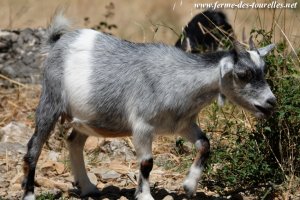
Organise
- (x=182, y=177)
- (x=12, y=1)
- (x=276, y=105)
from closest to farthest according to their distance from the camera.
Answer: (x=276, y=105), (x=182, y=177), (x=12, y=1)

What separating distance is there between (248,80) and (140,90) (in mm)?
810

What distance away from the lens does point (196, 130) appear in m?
5.90

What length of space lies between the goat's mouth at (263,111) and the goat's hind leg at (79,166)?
Result: 5.05 ft

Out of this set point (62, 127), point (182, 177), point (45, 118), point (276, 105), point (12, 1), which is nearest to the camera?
point (276, 105)

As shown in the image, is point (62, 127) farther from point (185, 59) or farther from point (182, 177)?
point (185, 59)

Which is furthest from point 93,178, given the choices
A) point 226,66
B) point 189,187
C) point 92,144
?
point 226,66

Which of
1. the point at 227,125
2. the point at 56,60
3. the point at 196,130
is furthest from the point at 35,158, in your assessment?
the point at 227,125

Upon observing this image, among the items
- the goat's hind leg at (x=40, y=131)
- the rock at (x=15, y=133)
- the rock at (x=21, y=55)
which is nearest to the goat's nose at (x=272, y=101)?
the goat's hind leg at (x=40, y=131)

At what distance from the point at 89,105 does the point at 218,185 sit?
1243 millimetres

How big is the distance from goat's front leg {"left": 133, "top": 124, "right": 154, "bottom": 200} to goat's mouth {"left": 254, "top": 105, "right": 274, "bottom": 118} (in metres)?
0.81

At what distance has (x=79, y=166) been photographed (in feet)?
20.9

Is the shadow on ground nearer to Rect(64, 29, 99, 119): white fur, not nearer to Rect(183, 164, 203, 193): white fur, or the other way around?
Rect(183, 164, 203, 193): white fur

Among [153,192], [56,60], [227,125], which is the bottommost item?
[153,192]

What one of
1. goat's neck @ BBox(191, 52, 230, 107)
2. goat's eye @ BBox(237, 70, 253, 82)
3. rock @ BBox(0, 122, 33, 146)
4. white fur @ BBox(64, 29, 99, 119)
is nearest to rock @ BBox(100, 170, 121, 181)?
white fur @ BBox(64, 29, 99, 119)
